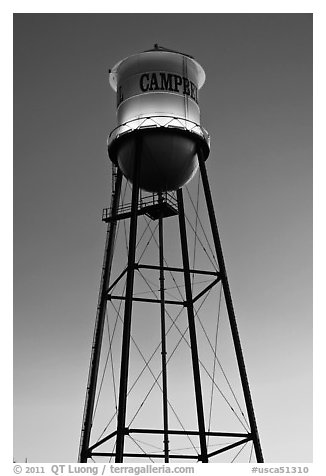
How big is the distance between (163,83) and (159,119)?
4.07ft

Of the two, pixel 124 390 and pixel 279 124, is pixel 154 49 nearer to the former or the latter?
pixel 279 124

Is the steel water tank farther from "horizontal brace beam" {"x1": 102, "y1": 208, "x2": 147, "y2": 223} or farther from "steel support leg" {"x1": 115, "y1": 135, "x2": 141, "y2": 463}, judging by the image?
"horizontal brace beam" {"x1": 102, "y1": 208, "x2": 147, "y2": 223}

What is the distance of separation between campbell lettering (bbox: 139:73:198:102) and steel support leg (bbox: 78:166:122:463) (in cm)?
284

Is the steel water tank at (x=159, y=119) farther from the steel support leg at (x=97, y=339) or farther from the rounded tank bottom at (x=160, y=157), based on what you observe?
the steel support leg at (x=97, y=339)

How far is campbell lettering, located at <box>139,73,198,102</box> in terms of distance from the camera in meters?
17.3

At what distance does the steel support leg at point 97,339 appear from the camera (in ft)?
53.9

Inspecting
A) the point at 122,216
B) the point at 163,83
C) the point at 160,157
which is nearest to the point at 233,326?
the point at 122,216

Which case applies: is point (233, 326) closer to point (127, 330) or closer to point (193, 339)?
point (193, 339)

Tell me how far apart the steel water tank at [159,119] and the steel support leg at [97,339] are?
1.31m

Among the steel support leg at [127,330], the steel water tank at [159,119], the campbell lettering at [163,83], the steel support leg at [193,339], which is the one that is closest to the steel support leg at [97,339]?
the steel water tank at [159,119]

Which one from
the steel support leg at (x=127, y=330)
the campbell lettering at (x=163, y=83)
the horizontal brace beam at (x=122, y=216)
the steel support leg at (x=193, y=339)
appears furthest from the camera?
the horizontal brace beam at (x=122, y=216)

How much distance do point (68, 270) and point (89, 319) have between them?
2.05m

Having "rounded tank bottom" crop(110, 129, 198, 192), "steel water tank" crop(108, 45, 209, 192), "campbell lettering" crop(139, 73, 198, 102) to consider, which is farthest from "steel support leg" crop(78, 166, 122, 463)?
"campbell lettering" crop(139, 73, 198, 102)
